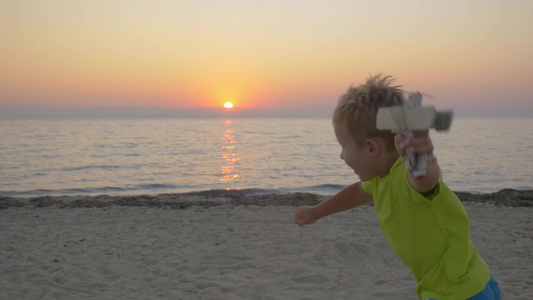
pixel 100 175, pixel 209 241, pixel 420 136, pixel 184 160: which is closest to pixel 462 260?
pixel 420 136

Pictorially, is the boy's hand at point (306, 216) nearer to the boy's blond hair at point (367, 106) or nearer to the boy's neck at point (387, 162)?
the boy's neck at point (387, 162)

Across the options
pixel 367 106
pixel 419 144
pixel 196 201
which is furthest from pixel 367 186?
pixel 196 201

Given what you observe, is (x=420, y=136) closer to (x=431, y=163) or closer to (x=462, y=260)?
(x=431, y=163)

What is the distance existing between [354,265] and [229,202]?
6.11 meters

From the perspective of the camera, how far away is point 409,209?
223cm

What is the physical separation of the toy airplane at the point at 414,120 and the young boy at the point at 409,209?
20.0 inches

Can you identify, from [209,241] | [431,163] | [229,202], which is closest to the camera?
[431,163]

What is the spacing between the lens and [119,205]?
37.2 feet

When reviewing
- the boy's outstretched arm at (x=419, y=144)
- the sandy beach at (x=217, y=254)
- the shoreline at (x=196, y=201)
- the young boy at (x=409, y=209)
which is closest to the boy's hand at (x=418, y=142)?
the boy's outstretched arm at (x=419, y=144)

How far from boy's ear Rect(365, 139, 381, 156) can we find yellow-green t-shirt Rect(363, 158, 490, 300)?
0.12 meters

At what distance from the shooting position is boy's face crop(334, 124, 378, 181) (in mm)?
2187

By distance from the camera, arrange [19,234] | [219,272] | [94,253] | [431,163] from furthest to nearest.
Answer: [19,234]
[94,253]
[219,272]
[431,163]

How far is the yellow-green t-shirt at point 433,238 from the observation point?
2199 mm

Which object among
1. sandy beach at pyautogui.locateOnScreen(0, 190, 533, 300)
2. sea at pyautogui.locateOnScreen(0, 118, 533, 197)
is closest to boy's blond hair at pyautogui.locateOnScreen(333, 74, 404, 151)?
sandy beach at pyautogui.locateOnScreen(0, 190, 533, 300)
